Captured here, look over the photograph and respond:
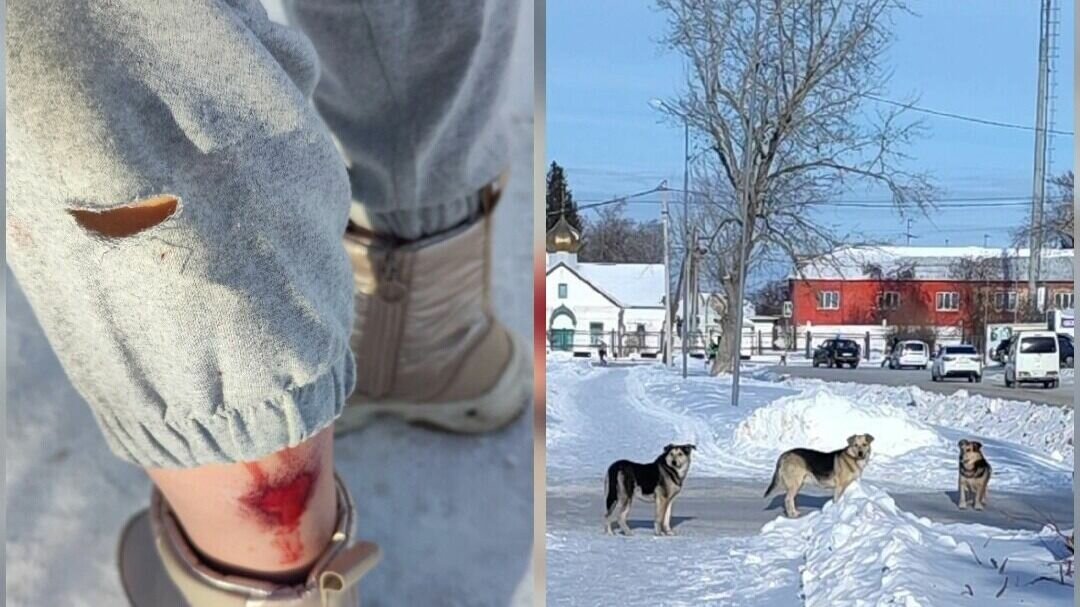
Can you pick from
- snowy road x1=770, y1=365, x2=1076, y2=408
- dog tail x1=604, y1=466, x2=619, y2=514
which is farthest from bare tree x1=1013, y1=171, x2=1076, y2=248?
dog tail x1=604, y1=466, x2=619, y2=514

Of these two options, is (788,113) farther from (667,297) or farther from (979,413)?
(979,413)

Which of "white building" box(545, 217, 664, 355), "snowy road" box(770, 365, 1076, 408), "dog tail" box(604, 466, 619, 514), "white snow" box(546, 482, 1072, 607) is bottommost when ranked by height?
"white snow" box(546, 482, 1072, 607)

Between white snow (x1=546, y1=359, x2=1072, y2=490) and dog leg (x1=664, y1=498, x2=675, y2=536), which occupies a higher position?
white snow (x1=546, y1=359, x2=1072, y2=490)

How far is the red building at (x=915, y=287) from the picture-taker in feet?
5.93

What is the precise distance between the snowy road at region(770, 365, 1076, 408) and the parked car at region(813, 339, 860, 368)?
14mm

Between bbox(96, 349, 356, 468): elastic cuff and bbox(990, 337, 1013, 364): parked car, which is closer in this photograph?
bbox(96, 349, 356, 468): elastic cuff

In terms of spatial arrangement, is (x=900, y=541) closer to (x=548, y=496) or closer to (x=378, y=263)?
(x=548, y=496)

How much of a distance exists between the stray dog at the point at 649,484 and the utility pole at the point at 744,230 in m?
0.15

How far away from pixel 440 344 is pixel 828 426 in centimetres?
72

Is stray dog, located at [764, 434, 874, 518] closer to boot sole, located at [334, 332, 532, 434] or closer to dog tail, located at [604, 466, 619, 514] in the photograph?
dog tail, located at [604, 466, 619, 514]

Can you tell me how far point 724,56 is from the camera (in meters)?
1.82

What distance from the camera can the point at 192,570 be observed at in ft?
5.35

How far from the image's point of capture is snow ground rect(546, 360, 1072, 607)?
1808mm

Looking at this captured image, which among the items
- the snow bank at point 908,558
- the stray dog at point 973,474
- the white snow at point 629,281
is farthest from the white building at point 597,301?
the stray dog at point 973,474
